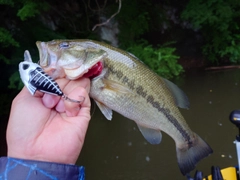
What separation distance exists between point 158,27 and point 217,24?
182 centimetres

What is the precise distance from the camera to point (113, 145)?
5371 mm

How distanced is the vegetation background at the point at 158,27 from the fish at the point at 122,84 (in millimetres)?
5097

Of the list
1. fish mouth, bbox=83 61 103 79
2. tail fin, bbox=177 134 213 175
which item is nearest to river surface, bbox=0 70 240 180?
tail fin, bbox=177 134 213 175

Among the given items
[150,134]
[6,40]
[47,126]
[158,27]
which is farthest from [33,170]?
[158,27]

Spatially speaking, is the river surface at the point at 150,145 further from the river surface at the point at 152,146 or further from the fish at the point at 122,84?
the fish at the point at 122,84

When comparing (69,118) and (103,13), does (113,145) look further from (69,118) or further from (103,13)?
(103,13)

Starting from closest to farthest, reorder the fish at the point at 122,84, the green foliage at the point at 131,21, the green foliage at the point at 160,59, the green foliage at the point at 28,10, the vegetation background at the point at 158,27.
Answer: the fish at the point at 122,84, the green foliage at the point at 28,10, the vegetation background at the point at 158,27, the green foliage at the point at 160,59, the green foliage at the point at 131,21

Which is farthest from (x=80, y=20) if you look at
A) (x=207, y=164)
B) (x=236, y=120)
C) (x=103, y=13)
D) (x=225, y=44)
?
(x=236, y=120)

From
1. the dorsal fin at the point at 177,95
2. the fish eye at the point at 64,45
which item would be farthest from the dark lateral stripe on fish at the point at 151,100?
the fish eye at the point at 64,45

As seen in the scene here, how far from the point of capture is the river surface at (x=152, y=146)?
4.53 m

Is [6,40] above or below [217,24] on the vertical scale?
below

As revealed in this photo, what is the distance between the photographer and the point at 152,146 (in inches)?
203

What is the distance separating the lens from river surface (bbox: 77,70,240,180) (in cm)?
453

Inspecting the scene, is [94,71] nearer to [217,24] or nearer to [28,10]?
[28,10]
